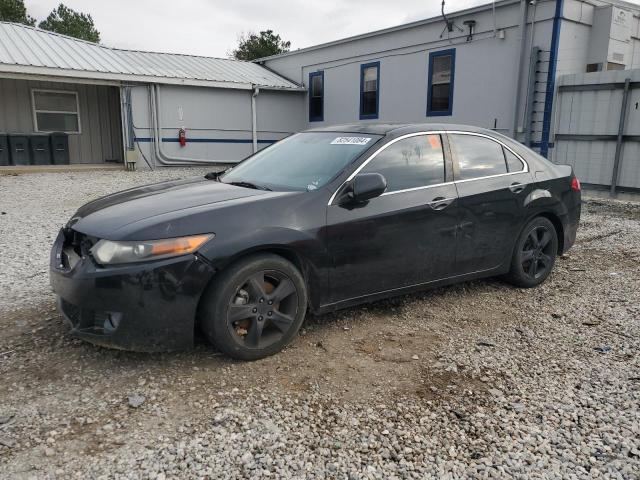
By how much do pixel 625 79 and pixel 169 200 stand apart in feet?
33.5

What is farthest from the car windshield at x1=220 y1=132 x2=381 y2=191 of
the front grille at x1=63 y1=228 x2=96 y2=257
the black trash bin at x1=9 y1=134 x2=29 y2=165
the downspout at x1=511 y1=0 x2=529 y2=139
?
the black trash bin at x1=9 y1=134 x2=29 y2=165

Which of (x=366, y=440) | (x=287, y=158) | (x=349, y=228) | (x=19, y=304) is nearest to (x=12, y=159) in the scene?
(x=19, y=304)

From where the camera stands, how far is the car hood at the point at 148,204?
3.34 metres

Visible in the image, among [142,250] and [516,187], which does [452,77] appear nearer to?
[516,187]

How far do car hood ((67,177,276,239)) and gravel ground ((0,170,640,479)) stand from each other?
871 mm

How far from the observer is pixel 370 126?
14.6 feet

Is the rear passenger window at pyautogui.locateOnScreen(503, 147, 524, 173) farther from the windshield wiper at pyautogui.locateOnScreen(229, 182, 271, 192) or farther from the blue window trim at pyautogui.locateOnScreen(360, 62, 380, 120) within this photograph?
the blue window trim at pyautogui.locateOnScreen(360, 62, 380, 120)

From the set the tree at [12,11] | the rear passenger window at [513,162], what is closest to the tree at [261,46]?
the tree at [12,11]

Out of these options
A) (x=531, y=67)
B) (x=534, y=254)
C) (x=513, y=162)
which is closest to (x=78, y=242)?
(x=513, y=162)

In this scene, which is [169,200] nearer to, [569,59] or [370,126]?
[370,126]

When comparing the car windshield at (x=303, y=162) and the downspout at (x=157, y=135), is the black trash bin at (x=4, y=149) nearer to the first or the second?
A: the downspout at (x=157, y=135)

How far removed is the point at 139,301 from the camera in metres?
3.08

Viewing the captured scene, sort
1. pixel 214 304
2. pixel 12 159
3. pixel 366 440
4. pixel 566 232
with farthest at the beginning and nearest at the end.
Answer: pixel 12 159 < pixel 566 232 < pixel 214 304 < pixel 366 440

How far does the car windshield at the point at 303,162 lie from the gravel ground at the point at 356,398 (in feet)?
3.72
